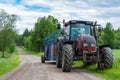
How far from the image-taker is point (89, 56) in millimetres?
20703

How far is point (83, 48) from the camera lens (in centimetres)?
2067

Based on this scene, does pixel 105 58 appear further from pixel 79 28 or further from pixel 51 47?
pixel 51 47

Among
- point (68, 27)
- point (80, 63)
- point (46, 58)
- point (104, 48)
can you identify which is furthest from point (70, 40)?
point (46, 58)

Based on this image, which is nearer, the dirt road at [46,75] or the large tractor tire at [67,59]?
the dirt road at [46,75]

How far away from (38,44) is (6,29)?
1200cm

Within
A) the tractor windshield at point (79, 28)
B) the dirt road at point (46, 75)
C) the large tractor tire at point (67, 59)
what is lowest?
the dirt road at point (46, 75)

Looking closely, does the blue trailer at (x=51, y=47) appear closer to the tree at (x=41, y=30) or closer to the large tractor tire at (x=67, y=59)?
the large tractor tire at (x=67, y=59)

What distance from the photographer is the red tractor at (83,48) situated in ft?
66.0

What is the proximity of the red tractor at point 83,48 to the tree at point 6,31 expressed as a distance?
72.8 metres

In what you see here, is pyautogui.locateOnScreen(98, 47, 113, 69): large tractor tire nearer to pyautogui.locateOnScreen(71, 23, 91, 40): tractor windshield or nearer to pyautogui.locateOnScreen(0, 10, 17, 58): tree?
pyautogui.locateOnScreen(71, 23, 91, 40): tractor windshield

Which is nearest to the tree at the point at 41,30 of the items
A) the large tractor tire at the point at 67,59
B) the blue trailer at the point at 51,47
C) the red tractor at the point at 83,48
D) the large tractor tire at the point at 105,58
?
the blue trailer at the point at 51,47

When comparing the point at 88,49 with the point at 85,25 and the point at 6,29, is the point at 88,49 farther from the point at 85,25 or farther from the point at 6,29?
the point at 6,29

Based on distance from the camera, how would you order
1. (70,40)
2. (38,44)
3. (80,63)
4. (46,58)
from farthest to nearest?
(38,44) → (46,58) → (80,63) → (70,40)

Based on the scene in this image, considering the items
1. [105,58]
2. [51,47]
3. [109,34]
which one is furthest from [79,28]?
[109,34]
